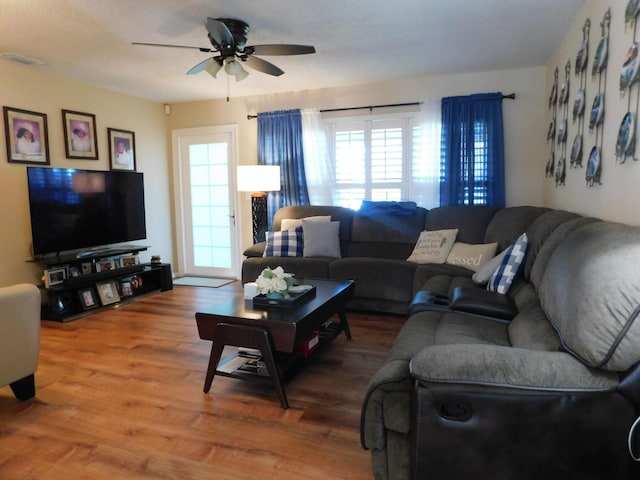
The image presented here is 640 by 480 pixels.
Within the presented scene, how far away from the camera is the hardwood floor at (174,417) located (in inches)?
72.6

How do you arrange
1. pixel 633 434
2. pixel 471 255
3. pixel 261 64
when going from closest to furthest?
pixel 633 434 → pixel 261 64 → pixel 471 255

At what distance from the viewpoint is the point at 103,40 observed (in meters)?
3.35

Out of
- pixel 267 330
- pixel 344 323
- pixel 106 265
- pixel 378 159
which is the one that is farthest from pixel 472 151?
pixel 106 265

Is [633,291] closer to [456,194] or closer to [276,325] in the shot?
[276,325]

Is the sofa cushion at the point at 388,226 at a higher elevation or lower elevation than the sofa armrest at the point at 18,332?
higher

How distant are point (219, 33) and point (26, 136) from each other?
2.59 m

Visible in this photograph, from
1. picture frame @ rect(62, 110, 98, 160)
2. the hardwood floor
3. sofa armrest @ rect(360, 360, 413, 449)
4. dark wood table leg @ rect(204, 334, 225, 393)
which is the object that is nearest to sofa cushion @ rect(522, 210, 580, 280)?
the hardwood floor

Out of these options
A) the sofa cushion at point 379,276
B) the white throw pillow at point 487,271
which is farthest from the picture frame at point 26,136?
the white throw pillow at point 487,271

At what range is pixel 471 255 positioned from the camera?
3691mm

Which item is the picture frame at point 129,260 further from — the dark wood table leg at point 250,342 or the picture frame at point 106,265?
the dark wood table leg at point 250,342

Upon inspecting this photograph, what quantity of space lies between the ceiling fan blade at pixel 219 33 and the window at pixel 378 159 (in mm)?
2304

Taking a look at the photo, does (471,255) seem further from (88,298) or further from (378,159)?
(88,298)

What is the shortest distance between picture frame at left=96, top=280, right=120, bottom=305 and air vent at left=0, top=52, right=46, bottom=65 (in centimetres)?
219

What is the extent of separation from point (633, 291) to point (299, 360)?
193cm
